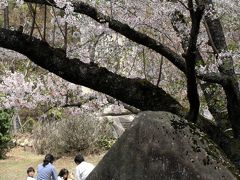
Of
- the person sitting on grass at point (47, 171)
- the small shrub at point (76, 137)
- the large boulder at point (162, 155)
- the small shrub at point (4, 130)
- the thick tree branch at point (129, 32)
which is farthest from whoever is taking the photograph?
the small shrub at point (4, 130)

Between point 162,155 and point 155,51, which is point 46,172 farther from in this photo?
point 162,155

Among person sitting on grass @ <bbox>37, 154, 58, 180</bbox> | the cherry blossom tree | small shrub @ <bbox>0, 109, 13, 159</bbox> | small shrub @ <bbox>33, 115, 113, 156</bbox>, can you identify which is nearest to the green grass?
small shrub @ <bbox>0, 109, 13, 159</bbox>

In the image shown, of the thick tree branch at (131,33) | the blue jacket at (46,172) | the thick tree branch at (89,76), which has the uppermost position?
the thick tree branch at (131,33)

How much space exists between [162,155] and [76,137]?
14.7 meters

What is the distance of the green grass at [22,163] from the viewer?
15859 mm

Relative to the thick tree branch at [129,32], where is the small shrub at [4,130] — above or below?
below

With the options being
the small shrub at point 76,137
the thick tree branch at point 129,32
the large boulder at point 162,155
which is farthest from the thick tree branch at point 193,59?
the small shrub at point 76,137

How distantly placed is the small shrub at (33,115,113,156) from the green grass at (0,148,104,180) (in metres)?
0.53

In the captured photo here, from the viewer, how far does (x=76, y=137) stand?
18406 millimetres

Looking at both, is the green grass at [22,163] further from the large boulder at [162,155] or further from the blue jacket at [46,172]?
the large boulder at [162,155]

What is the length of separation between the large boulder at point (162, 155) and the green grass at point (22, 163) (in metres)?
11.5

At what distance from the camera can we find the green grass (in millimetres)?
15859

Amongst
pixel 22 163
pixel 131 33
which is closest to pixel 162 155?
pixel 131 33

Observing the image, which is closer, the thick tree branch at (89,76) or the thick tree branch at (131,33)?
the thick tree branch at (89,76)
